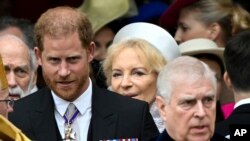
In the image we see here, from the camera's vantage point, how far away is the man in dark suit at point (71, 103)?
7203 mm

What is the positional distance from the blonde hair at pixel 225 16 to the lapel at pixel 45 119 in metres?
2.61

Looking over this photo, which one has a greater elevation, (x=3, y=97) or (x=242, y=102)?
(x=3, y=97)

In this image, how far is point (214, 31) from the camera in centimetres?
968

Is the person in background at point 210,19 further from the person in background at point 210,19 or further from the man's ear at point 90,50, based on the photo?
the man's ear at point 90,50

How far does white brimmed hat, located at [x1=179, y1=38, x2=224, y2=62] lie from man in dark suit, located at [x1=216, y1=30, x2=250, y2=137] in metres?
1.15

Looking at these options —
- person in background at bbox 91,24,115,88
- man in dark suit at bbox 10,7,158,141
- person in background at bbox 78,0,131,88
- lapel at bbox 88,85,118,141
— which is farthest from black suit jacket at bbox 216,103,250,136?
person in background at bbox 78,0,131,88

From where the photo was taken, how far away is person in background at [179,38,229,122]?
29.1 ft

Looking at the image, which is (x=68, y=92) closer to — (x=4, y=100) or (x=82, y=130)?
(x=82, y=130)

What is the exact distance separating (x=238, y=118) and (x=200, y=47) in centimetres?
197

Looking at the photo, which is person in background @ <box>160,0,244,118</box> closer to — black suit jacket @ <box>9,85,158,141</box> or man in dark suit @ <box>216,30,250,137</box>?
man in dark suit @ <box>216,30,250,137</box>

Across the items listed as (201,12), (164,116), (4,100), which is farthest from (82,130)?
(201,12)

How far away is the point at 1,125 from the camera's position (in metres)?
5.82

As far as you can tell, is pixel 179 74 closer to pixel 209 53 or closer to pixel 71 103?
pixel 71 103

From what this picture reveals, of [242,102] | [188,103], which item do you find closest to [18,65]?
[242,102]
